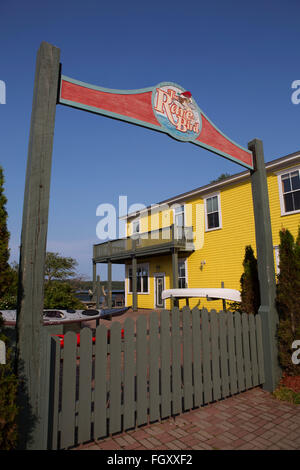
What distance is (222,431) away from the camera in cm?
345

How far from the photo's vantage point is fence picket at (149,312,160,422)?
358cm

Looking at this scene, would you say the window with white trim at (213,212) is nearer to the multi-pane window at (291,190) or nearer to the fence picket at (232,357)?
the multi-pane window at (291,190)

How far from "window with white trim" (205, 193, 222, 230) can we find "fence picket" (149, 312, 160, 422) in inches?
511

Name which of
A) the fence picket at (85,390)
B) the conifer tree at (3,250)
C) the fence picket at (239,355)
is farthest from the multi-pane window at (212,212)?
the conifer tree at (3,250)

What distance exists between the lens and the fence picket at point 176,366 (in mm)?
3814

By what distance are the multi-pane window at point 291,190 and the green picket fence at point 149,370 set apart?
9.37 meters

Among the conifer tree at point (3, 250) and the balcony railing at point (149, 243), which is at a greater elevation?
the balcony railing at point (149, 243)

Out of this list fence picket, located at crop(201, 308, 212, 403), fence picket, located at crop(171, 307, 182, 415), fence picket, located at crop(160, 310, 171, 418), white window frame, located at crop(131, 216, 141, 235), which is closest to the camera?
fence picket, located at crop(160, 310, 171, 418)

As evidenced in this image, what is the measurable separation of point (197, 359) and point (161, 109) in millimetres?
3798

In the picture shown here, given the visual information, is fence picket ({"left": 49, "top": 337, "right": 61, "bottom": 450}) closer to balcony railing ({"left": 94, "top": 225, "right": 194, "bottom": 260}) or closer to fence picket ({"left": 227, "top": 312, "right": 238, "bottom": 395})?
fence picket ({"left": 227, "top": 312, "right": 238, "bottom": 395})

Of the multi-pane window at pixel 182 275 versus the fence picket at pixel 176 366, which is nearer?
the fence picket at pixel 176 366

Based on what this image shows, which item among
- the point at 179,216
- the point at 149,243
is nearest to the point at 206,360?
the point at 149,243

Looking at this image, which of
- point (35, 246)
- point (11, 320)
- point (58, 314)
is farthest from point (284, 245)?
point (11, 320)

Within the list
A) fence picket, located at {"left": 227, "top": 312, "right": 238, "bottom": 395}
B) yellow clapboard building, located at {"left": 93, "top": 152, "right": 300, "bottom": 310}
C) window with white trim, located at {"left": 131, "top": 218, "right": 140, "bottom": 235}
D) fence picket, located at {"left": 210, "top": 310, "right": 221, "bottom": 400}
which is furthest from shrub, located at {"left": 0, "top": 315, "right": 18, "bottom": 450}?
window with white trim, located at {"left": 131, "top": 218, "right": 140, "bottom": 235}
